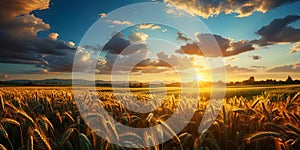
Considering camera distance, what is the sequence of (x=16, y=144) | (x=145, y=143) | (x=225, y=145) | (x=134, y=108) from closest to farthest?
(x=145, y=143) < (x=225, y=145) < (x=16, y=144) < (x=134, y=108)

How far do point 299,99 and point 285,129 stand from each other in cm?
159

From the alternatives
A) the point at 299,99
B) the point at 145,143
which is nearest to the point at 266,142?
the point at 299,99

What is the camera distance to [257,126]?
3170 millimetres

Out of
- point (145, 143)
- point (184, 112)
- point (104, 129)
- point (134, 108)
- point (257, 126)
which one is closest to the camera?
point (145, 143)

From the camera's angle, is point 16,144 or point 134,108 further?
point 134,108

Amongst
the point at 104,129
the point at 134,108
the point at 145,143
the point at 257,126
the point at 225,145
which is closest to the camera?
the point at 145,143

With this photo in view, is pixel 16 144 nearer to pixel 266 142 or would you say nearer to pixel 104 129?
pixel 104 129

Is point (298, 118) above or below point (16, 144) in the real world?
above

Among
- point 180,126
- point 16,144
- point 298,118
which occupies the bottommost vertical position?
point 16,144

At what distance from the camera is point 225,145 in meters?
2.91

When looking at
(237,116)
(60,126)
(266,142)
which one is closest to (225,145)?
(266,142)

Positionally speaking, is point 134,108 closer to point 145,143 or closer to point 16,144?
point 16,144

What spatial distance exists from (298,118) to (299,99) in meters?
1.21

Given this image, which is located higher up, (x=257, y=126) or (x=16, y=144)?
(x=257, y=126)
